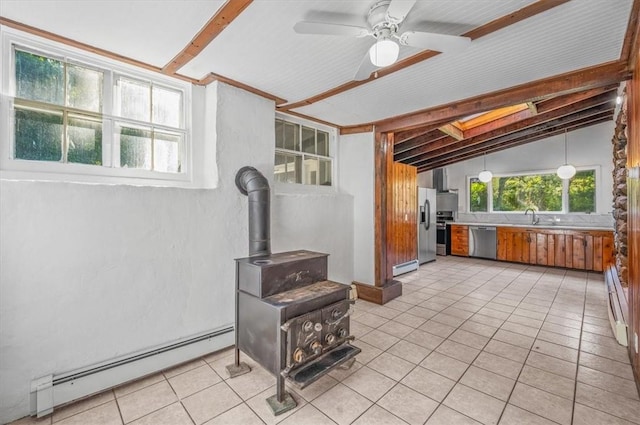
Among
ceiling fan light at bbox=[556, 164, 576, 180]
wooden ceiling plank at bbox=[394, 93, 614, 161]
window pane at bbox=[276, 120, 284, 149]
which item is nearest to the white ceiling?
window pane at bbox=[276, 120, 284, 149]

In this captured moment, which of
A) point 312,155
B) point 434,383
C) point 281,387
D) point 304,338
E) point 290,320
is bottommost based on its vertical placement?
point 434,383

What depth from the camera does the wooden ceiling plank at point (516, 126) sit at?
14.7ft

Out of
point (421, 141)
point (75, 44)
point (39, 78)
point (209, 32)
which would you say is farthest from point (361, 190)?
point (39, 78)

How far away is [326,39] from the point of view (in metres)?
2.03

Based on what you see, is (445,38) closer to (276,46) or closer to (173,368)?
(276,46)

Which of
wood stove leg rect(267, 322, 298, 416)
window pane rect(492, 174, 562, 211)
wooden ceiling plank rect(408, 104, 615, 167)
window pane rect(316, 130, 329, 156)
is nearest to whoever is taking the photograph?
wood stove leg rect(267, 322, 298, 416)

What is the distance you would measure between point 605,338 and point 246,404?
11.9 ft

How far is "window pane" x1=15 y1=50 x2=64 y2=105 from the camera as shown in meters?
2.00

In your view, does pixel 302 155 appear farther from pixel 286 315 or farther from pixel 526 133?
pixel 526 133

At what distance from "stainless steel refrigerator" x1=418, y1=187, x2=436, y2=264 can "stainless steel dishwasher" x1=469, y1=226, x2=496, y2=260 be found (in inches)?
47.2

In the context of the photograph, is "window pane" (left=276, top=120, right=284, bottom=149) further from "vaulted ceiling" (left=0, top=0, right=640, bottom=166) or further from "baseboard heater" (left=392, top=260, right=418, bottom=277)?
"baseboard heater" (left=392, top=260, right=418, bottom=277)

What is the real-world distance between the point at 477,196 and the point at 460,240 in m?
1.38

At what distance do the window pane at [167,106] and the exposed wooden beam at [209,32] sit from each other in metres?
0.22

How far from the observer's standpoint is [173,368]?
2.39 m
